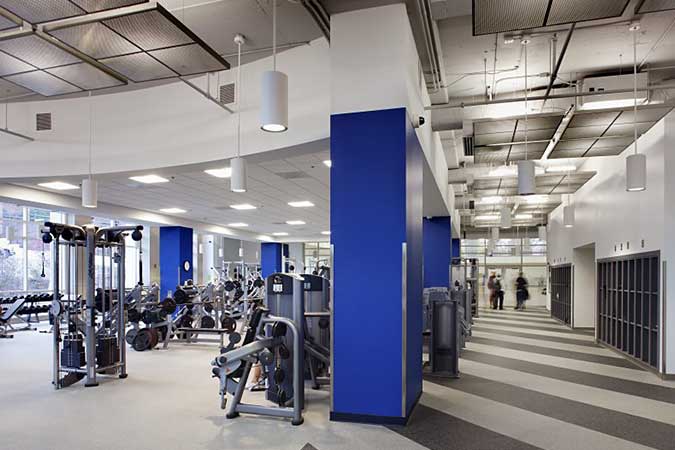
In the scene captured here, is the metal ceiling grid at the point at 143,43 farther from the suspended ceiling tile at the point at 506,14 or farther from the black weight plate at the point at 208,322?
the black weight plate at the point at 208,322

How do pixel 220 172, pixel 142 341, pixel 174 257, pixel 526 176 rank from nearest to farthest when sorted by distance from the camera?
pixel 526 176 → pixel 220 172 → pixel 142 341 → pixel 174 257

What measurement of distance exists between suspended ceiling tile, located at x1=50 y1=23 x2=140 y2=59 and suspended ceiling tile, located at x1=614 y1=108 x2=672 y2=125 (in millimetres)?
5810

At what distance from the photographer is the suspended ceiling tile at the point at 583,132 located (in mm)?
6941

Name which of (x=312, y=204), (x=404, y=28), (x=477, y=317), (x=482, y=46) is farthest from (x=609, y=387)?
(x=477, y=317)

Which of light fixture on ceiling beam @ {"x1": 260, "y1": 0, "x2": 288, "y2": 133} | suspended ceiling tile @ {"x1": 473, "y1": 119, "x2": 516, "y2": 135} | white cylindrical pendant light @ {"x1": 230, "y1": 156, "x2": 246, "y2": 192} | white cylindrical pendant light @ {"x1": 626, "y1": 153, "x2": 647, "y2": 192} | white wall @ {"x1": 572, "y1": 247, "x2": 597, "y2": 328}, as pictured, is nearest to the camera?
Answer: light fixture on ceiling beam @ {"x1": 260, "y1": 0, "x2": 288, "y2": 133}

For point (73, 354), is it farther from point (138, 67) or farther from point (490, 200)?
point (490, 200)

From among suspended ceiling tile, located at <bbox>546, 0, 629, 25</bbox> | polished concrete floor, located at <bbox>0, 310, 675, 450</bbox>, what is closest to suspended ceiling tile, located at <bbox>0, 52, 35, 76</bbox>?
polished concrete floor, located at <bbox>0, 310, 675, 450</bbox>

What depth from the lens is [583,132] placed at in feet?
23.3

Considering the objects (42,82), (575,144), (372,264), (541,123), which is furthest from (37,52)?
(575,144)

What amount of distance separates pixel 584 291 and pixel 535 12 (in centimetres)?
1145

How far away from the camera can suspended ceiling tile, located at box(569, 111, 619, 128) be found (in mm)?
6461

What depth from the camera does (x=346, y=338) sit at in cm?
498

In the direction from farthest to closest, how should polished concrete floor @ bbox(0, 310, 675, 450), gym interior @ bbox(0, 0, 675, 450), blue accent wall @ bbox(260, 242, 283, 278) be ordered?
blue accent wall @ bbox(260, 242, 283, 278), gym interior @ bbox(0, 0, 675, 450), polished concrete floor @ bbox(0, 310, 675, 450)

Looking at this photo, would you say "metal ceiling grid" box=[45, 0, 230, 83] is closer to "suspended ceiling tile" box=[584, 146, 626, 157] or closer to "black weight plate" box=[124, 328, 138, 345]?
"black weight plate" box=[124, 328, 138, 345]
